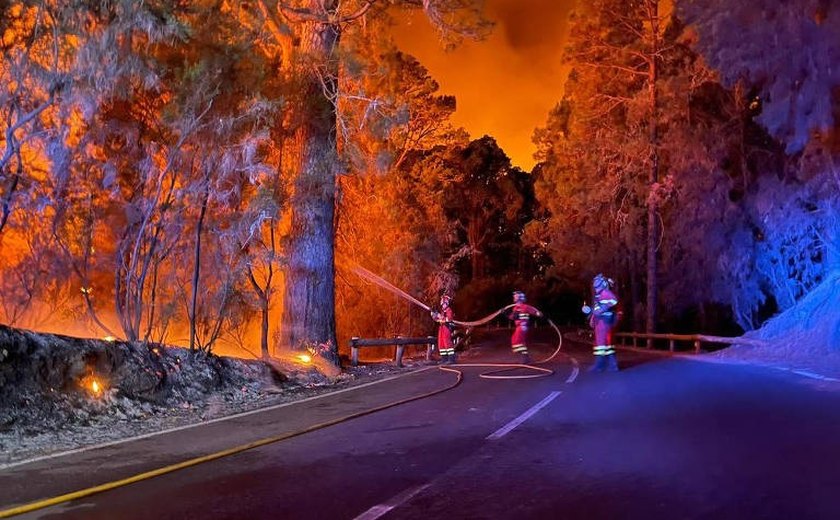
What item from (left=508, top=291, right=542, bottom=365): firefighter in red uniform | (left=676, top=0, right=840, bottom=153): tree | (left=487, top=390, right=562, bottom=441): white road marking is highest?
(left=676, top=0, right=840, bottom=153): tree

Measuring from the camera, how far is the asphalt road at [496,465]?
5965 mm

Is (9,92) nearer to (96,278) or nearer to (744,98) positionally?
(96,278)

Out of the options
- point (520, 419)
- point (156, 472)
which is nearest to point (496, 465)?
point (520, 419)

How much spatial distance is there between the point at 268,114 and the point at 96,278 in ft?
15.0

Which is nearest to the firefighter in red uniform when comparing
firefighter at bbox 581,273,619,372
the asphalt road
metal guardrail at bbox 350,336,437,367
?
firefighter at bbox 581,273,619,372

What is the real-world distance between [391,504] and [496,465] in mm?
1586

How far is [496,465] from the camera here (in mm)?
7336

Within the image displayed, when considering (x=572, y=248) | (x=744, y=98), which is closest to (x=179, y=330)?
(x=744, y=98)

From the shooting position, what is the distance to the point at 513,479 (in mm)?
6781

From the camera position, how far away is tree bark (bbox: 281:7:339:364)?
16.5 m

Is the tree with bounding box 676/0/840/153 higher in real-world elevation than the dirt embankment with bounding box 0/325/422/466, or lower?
Result: higher

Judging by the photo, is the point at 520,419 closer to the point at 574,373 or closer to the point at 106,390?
the point at 106,390

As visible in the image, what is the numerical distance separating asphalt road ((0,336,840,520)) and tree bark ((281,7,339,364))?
5668mm

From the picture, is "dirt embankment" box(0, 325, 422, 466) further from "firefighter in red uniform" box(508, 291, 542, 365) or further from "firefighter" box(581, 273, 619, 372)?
"firefighter in red uniform" box(508, 291, 542, 365)
